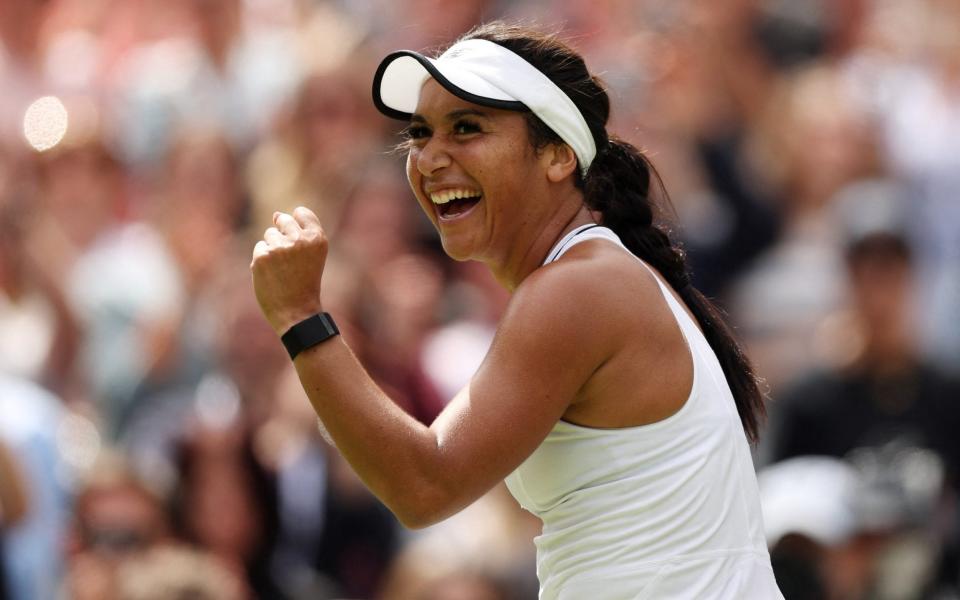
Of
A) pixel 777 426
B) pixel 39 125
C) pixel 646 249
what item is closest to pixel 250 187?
pixel 39 125

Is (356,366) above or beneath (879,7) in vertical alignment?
above

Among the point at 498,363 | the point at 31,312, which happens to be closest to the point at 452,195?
the point at 498,363

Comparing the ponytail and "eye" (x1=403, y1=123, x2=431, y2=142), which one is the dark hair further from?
"eye" (x1=403, y1=123, x2=431, y2=142)

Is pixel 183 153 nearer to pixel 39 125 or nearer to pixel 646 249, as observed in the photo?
pixel 39 125

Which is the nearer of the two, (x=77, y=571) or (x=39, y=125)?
(x=77, y=571)

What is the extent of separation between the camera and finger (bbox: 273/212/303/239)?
2691mm

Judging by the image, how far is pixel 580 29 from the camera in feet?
24.5

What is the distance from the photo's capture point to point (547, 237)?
2.94 metres

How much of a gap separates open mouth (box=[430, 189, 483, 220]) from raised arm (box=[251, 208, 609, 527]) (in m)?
0.28

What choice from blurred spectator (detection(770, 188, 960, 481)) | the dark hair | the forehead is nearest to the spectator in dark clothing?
blurred spectator (detection(770, 188, 960, 481))

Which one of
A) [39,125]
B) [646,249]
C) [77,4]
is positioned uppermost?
[77,4]

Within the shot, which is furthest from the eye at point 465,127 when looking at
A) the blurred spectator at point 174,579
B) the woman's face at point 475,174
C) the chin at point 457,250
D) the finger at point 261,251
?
the blurred spectator at point 174,579

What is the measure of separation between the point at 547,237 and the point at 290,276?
1.77 ft

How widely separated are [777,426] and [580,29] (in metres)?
2.58
